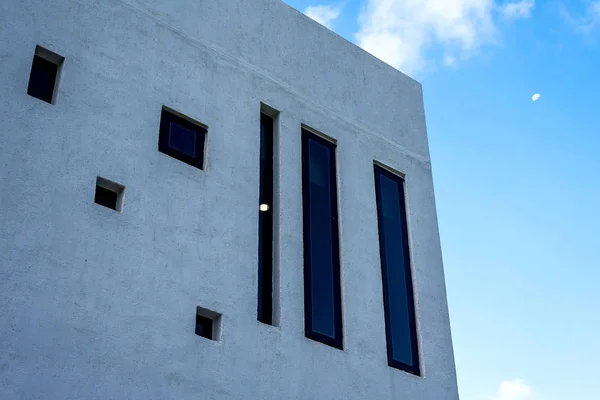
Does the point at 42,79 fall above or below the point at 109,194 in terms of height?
above

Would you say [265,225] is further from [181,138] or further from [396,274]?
[396,274]

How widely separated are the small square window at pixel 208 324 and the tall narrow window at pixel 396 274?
2789 mm

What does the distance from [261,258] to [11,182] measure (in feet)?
10.9

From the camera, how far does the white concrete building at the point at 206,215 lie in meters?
8.65

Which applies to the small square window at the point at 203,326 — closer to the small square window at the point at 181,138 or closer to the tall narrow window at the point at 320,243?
the tall narrow window at the point at 320,243

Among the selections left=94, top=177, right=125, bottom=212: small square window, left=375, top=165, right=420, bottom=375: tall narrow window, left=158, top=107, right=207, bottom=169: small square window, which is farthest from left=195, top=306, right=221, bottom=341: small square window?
left=375, top=165, right=420, bottom=375: tall narrow window

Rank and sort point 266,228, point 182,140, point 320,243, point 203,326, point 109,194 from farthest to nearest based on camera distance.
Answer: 1. point 320,243
2. point 266,228
3. point 182,140
4. point 203,326
5. point 109,194

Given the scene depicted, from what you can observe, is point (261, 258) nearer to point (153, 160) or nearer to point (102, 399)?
point (153, 160)

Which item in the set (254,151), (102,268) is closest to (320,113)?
(254,151)

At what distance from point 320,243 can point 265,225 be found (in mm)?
877

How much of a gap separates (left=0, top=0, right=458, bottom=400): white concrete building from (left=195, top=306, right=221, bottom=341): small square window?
0.08 feet

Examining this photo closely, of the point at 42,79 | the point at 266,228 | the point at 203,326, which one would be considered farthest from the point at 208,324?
the point at 42,79

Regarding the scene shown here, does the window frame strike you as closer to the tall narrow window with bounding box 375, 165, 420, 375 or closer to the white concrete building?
the white concrete building

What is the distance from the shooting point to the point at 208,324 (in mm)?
9711
